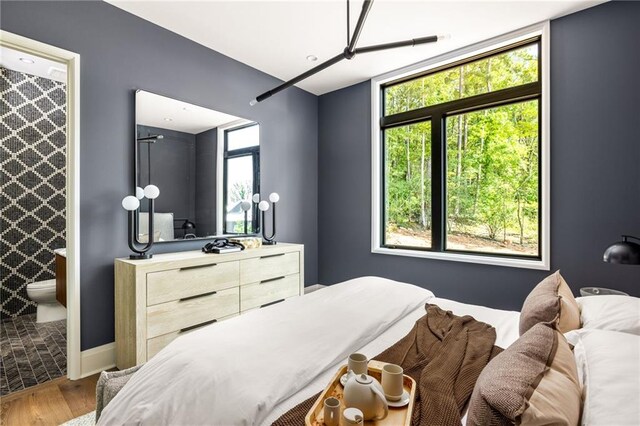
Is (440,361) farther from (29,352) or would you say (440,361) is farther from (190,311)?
(29,352)

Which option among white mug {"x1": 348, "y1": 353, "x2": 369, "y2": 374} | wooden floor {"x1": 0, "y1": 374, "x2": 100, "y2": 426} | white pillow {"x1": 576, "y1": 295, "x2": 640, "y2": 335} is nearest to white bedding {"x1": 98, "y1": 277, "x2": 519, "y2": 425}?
white mug {"x1": 348, "y1": 353, "x2": 369, "y2": 374}

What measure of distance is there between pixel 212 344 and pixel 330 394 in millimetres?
485

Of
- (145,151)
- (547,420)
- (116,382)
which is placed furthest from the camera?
(145,151)

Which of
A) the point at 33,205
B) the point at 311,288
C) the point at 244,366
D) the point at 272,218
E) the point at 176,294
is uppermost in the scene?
the point at 33,205

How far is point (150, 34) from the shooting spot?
267 centimetres

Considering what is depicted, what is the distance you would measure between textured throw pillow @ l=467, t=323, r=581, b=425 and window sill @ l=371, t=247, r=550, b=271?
2.00 metres

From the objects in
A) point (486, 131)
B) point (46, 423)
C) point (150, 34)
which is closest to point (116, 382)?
point (46, 423)

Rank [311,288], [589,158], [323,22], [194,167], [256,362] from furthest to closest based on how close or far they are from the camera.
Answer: [311,288] < [194,167] < [323,22] < [589,158] < [256,362]

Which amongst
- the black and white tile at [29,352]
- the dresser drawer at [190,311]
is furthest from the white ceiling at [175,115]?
the black and white tile at [29,352]

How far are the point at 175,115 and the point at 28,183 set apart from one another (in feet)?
6.49

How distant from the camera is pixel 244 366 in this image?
106cm

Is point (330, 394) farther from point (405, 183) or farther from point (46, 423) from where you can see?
point (405, 183)

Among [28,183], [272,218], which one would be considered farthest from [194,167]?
[28,183]

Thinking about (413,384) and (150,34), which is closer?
(413,384)
